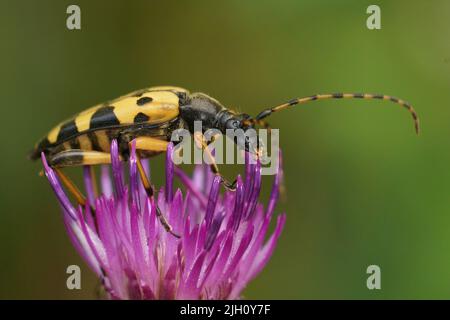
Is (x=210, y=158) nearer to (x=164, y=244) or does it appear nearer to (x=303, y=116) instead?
(x=164, y=244)

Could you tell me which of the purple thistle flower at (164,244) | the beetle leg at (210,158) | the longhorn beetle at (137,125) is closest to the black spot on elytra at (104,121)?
the longhorn beetle at (137,125)

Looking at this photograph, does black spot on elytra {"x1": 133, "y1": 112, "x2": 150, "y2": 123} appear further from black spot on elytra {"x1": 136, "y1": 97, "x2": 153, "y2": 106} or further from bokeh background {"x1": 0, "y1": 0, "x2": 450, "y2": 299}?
bokeh background {"x1": 0, "y1": 0, "x2": 450, "y2": 299}

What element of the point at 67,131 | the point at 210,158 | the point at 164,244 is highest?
the point at 67,131

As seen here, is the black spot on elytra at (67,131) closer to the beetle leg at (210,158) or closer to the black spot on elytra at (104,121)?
the black spot on elytra at (104,121)

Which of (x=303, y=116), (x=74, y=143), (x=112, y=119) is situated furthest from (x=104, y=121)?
(x=303, y=116)

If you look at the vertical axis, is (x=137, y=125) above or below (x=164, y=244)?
above
